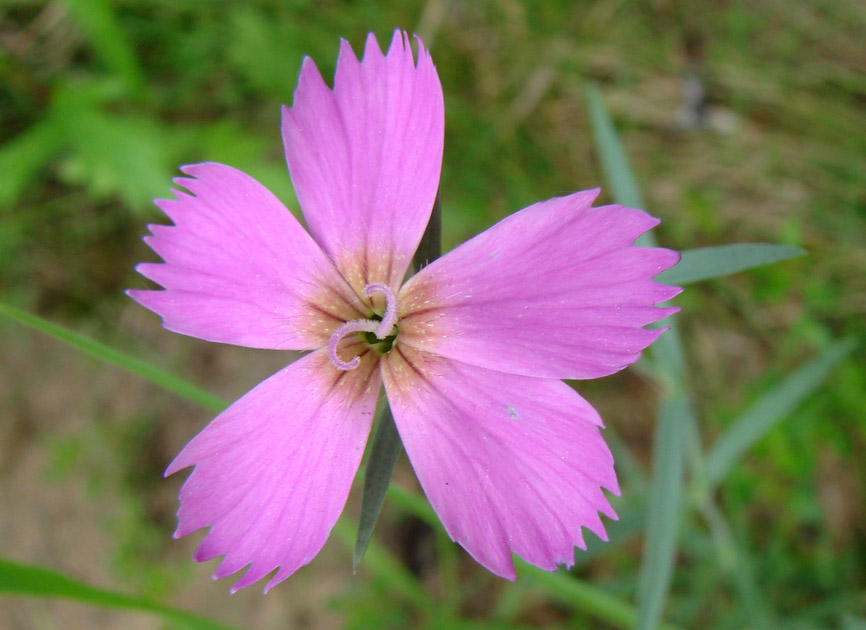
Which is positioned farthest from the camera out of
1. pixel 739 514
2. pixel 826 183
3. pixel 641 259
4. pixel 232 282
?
pixel 826 183

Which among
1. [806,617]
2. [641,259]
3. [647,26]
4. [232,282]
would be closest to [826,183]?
[647,26]

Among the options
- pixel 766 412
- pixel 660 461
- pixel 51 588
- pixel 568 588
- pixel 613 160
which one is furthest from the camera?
pixel 766 412

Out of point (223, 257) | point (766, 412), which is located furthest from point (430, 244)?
point (766, 412)

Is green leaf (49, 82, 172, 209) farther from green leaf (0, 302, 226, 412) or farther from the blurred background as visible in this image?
green leaf (0, 302, 226, 412)

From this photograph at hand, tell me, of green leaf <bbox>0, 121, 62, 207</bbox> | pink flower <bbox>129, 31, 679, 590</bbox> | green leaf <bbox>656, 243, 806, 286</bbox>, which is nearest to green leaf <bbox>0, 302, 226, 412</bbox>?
pink flower <bbox>129, 31, 679, 590</bbox>

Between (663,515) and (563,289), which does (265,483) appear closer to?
(563,289)

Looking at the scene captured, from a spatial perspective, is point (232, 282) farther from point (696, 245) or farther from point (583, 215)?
point (696, 245)

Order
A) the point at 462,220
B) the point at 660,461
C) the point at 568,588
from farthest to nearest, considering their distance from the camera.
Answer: the point at 462,220, the point at 660,461, the point at 568,588
